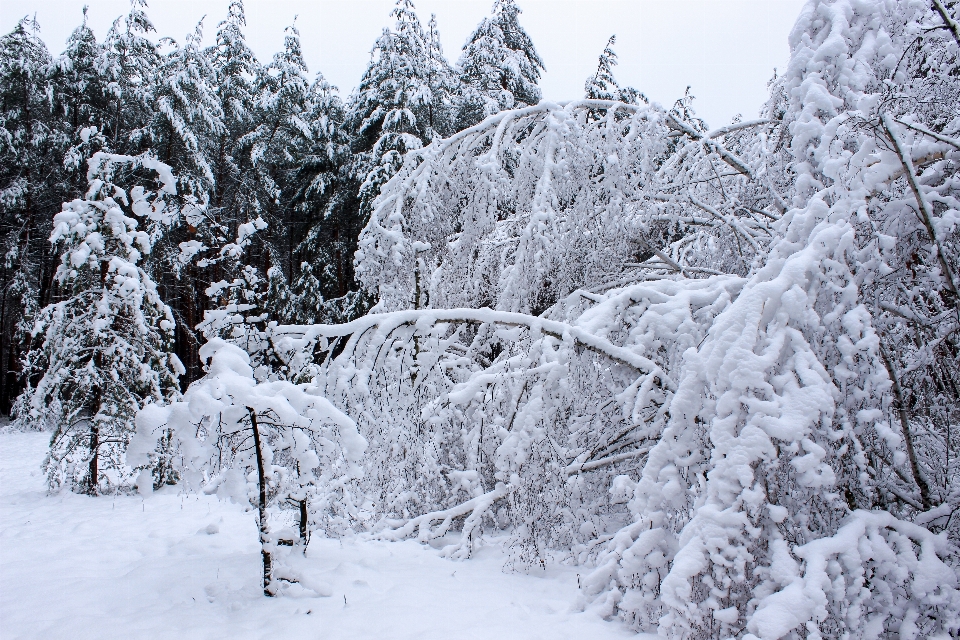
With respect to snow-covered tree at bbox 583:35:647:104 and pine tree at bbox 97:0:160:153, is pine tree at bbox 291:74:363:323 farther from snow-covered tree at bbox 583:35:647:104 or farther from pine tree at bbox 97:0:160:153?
snow-covered tree at bbox 583:35:647:104

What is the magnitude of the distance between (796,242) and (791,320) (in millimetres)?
525

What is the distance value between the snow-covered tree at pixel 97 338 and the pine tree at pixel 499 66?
9.00 meters

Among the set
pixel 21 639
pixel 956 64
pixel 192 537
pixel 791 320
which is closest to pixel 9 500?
pixel 192 537

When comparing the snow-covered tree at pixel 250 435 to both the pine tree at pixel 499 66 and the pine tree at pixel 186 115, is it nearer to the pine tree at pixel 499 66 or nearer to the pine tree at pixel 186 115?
the pine tree at pixel 186 115

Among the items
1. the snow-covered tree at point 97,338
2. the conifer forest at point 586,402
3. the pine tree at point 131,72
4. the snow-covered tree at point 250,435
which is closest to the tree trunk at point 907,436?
the conifer forest at point 586,402

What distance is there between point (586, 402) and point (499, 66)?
13.6 meters

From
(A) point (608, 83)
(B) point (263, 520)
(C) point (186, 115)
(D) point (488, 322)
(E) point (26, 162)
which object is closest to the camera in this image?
(B) point (263, 520)

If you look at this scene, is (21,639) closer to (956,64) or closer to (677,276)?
(677,276)

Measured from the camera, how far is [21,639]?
3.10 meters

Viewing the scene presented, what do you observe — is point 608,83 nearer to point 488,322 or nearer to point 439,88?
point 439,88

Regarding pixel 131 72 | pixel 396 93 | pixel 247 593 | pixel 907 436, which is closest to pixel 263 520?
pixel 247 593

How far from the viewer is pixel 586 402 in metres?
3.77

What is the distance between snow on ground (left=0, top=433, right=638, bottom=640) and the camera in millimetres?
3133

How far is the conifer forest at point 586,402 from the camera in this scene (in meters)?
2.28
